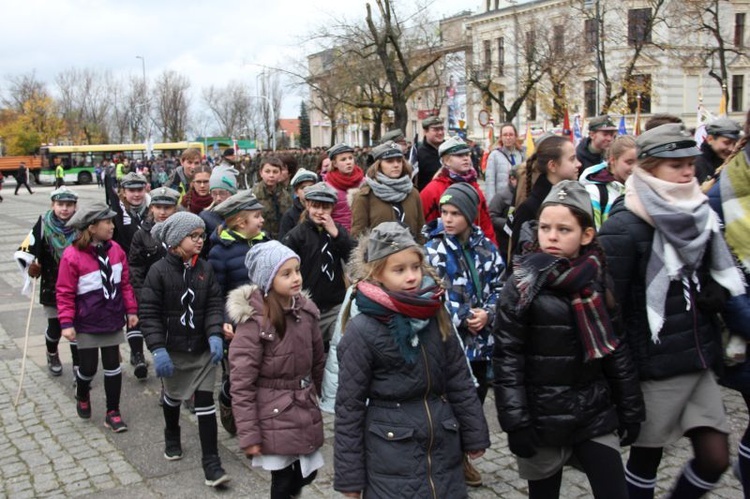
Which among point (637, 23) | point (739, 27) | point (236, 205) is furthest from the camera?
point (739, 27)

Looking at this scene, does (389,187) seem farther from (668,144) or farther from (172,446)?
(668,144)

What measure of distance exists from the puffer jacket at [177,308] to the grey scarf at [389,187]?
1.69m

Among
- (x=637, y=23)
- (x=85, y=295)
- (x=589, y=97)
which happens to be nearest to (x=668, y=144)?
(x=85, y=295)

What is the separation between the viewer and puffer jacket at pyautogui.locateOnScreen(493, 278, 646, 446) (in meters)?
3.11

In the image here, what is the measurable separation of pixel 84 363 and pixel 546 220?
4086 millimetres

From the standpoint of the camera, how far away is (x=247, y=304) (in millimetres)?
3865

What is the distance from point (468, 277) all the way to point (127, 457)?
2847mm

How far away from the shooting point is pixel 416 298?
3.06 meters

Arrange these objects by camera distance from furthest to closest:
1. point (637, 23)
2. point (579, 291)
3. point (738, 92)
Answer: point (738, 92)
point (637, 23)
point (579, 291)

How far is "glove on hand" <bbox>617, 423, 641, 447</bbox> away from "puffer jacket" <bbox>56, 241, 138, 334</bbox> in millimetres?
4037

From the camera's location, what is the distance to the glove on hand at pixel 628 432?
3.23 metres

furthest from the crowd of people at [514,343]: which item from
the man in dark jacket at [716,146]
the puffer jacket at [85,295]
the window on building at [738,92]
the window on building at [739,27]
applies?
the window on building at [738,92]

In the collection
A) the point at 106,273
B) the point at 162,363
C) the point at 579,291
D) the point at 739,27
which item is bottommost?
the point at 162,363

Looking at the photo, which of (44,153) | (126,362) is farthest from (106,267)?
(44,153)
